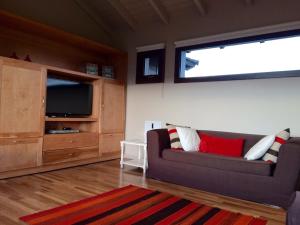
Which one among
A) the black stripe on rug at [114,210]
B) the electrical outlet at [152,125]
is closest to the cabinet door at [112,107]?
the electrical outlet at [152,125]

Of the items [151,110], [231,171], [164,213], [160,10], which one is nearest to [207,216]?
[164,213]

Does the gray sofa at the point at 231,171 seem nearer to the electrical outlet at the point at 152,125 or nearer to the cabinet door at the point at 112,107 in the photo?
the electrical outlet at the point at 152,125

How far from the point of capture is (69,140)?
12.4 feet

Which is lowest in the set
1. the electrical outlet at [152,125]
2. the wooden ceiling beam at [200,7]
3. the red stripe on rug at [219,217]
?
the red stripe on rug at [219,217]

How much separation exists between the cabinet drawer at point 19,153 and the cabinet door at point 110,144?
45.3 inches

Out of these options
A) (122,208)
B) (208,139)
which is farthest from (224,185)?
(122,208)

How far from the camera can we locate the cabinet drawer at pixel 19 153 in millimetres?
2990

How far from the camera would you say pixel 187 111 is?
4.06 meters

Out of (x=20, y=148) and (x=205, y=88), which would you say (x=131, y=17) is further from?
(x=20, y=148)

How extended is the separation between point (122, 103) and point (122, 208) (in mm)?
2747

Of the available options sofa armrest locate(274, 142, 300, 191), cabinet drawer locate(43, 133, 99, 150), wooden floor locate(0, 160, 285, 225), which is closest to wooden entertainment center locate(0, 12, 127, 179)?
cabinet drawer locate(43, 133, 99, 150)

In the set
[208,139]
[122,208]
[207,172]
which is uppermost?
[208,139]

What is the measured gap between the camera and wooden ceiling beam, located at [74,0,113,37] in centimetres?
446

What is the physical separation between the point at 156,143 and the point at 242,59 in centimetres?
181
